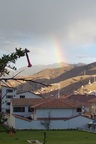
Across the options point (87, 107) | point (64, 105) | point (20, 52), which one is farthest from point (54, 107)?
point (20, 52)

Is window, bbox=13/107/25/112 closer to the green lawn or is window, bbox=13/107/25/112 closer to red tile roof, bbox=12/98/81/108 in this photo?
red tile roof, bbox=12/98/81/108

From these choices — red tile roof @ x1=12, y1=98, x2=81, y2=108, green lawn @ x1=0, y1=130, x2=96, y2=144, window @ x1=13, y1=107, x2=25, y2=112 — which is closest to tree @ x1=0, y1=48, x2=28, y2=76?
green lawn @ x1=0, y1=130, x2=96, y2=144

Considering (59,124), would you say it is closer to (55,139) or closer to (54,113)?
(54,113)

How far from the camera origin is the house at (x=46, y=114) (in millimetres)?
62300

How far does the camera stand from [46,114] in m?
67.0

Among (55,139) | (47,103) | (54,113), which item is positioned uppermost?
(47,103)

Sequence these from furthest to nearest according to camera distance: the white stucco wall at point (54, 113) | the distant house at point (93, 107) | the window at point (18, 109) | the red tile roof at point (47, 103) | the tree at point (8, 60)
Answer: the distant house at point (93, 107) < the window at point (18, 109) < the red tile roof at point (47, 103) < the white stucco wall at point (54, 113) < the tree at point (8, 60)

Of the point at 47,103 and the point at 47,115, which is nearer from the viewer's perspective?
the point at 47,115

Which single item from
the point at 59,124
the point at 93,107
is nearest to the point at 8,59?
the point at 59,124

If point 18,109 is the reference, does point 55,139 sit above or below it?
below

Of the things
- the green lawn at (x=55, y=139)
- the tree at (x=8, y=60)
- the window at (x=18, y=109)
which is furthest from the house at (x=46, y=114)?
the tree at (x=8, y=60)

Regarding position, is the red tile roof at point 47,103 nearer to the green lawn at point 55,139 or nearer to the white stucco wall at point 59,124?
the white stucco wall at point 59,124

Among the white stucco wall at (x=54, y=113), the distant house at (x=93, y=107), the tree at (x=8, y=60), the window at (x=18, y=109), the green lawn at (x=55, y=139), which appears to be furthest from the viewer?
the distant house at (x=93, y=107)

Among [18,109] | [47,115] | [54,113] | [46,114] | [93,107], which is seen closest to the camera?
[47,115]
